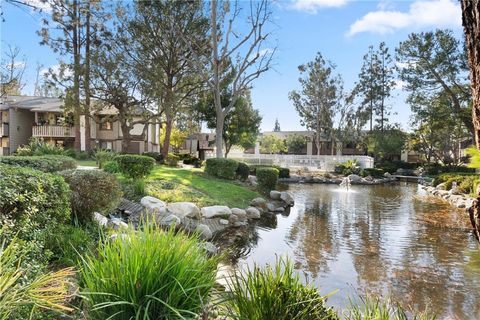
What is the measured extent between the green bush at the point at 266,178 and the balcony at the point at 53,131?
21510 millimetres

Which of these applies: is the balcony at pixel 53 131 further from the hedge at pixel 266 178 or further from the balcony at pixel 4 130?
the hedge at pixel 266 178

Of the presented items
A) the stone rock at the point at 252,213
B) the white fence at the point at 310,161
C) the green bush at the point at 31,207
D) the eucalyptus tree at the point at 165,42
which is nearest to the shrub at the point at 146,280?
the green bush at the point at 31,207

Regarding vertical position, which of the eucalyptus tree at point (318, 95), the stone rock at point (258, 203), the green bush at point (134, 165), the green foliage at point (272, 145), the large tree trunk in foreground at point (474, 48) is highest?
the eucalyptus tree at point (318, 95)

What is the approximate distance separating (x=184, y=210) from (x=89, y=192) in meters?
3.08

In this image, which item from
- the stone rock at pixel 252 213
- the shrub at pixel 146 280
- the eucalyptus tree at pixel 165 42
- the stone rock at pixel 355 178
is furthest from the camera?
Result: the stone rock at pixel 355 178

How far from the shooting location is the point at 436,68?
25516 mm

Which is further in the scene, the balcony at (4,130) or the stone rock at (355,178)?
the balcony at (4,130)

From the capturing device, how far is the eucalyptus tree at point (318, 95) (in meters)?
35.8

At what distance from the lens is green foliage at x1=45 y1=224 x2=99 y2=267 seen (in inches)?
146

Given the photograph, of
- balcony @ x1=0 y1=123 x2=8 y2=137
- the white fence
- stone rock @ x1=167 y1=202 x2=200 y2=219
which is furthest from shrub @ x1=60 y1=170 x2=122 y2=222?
balcony @ x1=0 y1=123 x2=8 y2=137

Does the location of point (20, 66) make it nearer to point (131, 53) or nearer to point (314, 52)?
point (131, 53)

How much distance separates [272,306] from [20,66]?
23782 mm

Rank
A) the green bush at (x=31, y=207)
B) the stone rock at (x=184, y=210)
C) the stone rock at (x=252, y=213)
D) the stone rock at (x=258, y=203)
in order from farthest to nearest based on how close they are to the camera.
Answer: the stone rock at (x=258, y=203) < the stone rock at (x=252, y=213) < the stone rock at (x=184, y=210) < the green bush at (x=31, y=207)

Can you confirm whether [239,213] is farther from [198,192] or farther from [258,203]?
[198,192]
